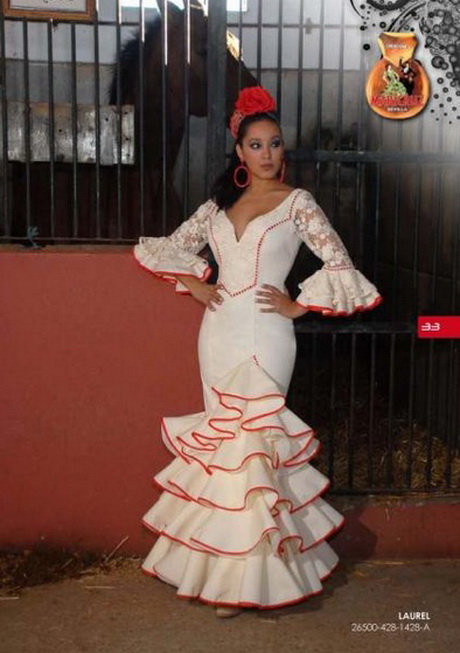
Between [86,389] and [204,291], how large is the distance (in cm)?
71

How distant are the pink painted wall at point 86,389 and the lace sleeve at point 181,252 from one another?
107 millimetres

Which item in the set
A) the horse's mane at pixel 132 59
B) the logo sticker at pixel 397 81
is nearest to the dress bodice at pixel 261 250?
the logo sticker at pixel 397 81

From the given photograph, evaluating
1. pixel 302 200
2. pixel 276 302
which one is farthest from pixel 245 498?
pixel 302 200

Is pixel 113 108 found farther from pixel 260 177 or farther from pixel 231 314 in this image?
pixel 231 314

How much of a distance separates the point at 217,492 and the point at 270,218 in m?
1.05

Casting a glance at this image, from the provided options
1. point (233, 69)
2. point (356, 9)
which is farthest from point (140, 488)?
point (233, 69)

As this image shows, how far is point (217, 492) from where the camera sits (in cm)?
365

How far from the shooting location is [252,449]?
362cm

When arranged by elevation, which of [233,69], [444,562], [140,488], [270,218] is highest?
[233,69]

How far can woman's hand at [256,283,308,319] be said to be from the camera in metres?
3.71

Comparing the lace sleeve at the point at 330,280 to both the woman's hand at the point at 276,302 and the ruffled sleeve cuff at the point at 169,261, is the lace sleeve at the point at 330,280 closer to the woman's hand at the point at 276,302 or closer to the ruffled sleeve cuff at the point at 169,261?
the woman's hand at the point at 276,302

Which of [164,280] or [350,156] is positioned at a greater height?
[350,156]

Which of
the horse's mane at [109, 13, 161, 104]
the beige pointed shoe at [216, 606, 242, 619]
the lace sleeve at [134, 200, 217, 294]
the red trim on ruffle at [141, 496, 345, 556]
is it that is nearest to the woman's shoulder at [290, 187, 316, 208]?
the lace sleeve at [134, 200, 217, 294]

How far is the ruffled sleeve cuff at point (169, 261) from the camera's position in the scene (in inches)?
155
